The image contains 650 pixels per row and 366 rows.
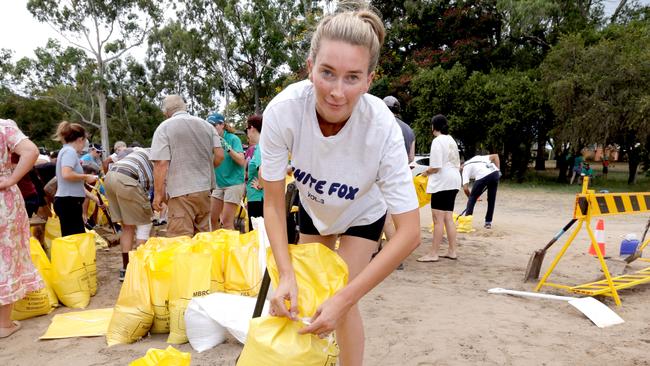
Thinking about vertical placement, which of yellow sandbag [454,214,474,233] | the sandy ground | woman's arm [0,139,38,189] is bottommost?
yellow sandbag [454,214,474,233]

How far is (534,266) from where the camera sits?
13.8ft

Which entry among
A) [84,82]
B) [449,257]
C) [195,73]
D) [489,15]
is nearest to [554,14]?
[489,15]

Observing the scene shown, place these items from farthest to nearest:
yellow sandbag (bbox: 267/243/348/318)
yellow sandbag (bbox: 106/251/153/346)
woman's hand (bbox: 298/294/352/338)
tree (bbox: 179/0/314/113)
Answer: tree (bbox: 179/0/314/113) → yellow sandbag (bbox: 106/251/153/346) → yellow sandbag (bbox: 267/243/348/318) → woman's hand (bbox: 298/294/352/338)

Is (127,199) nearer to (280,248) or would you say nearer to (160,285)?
(160,285)

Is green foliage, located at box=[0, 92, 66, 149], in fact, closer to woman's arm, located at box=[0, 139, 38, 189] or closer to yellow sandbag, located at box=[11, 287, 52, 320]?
yellow sandbag, located at box=[11, 287, 52, 320]

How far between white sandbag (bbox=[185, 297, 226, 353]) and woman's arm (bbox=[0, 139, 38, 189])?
1.50 m

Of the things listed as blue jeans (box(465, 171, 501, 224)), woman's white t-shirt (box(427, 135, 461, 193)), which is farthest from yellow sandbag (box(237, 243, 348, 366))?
blue jeans (box(465, 171, 501, 224))

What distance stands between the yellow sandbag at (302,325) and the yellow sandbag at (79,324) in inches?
79.5

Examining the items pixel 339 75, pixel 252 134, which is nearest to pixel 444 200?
pixel 252 134

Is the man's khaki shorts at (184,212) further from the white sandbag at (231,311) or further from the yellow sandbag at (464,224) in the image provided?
the yellow sandbag at (464,224)

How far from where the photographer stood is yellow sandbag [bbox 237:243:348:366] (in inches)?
57.3

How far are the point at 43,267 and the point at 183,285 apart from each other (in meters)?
1.52

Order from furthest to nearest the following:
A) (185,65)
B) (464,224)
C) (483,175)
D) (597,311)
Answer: (185,65) → (464,224) → (483,175) → (597,311)

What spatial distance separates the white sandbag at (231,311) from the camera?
2.65 metres
